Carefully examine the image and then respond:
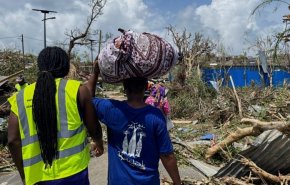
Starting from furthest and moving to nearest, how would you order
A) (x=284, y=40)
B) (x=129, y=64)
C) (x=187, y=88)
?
(x=187, y=88)
(x=284, y=40)
(x=129, y=64)

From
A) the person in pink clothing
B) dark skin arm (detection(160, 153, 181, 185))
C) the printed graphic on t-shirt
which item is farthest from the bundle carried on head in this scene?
the person in pink clothing

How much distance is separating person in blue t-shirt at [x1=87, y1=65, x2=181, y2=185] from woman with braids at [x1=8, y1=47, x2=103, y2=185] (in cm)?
18

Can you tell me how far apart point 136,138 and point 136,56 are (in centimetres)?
50

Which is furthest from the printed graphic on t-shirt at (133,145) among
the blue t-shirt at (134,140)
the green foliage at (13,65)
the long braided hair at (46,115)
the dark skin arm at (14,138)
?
the green foliage at (13,65)

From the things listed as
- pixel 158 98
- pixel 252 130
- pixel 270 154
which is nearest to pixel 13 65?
pixel 158 98

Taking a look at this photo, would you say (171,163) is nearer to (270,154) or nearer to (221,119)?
(270,154)

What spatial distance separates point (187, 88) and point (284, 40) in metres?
10.9

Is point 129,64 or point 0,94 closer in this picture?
point 129,64

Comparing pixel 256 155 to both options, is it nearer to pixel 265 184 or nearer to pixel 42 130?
pixel 265 184

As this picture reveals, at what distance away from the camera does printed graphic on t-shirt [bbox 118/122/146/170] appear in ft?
8.17

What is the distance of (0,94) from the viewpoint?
11477mm

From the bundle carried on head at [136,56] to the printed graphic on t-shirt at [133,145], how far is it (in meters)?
0.32

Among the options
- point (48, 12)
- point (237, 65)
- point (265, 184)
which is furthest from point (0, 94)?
point (237, 65)

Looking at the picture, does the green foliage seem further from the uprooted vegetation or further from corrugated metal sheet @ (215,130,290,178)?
corrugated metal sheet @ (215,130,290,178)
